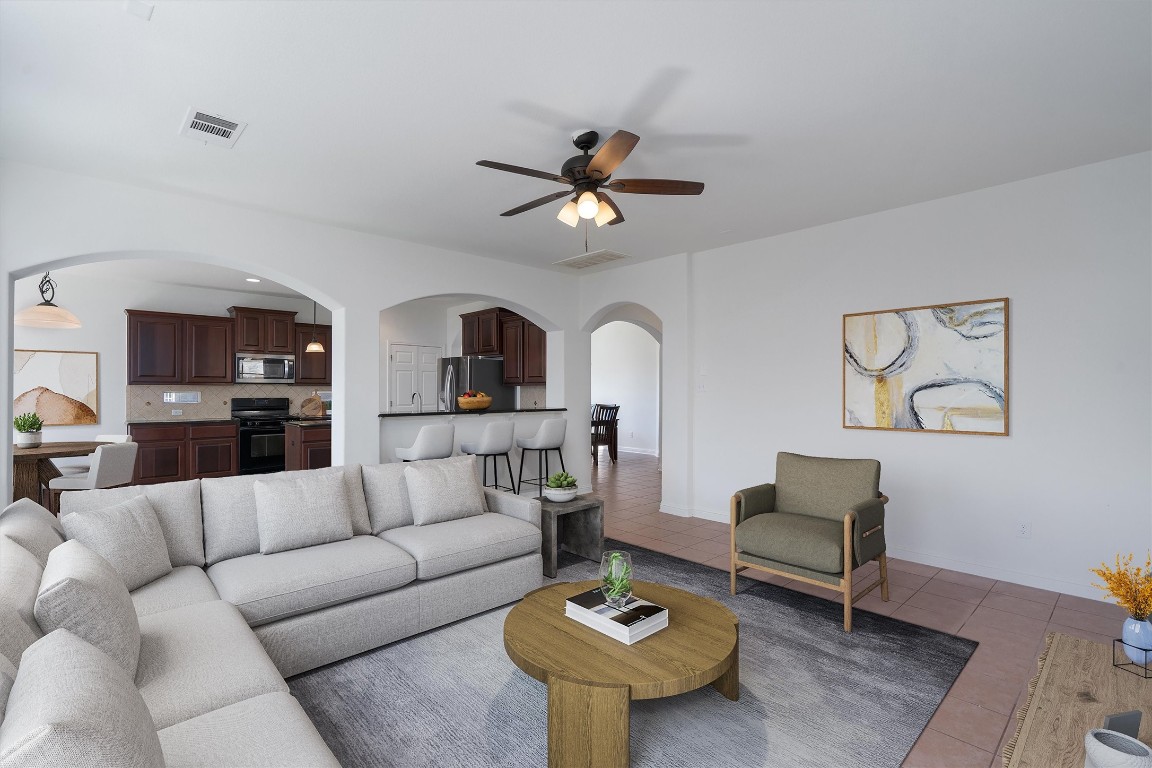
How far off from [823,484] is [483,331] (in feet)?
19.3

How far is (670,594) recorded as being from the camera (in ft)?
8.65

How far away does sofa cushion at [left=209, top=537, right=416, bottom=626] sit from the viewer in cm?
248

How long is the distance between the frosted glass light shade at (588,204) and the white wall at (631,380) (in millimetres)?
7709

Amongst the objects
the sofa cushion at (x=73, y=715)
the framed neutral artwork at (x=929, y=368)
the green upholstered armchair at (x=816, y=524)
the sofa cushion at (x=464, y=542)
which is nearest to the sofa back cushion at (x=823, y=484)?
the green upholstered armchair at (x=816, y=524)

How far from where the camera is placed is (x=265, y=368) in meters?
7.79

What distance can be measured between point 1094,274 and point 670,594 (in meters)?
3.38

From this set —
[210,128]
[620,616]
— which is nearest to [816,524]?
[620,616]

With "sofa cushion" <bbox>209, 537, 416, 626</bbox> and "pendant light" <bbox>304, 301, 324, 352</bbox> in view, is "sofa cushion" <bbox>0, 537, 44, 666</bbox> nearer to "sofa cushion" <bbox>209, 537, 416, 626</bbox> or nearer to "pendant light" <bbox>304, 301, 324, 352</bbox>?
"sofa cushion" <bbox>209, 537, 416, 626</bbox>

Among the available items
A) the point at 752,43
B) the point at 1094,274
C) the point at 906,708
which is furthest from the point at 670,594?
the point at 1094,274

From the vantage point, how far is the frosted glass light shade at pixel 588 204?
3.00 m

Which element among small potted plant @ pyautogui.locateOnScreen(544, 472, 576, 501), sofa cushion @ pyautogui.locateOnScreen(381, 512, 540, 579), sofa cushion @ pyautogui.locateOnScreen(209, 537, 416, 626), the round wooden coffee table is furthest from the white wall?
the round wooden coffee table

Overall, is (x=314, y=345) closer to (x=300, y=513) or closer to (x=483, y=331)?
(x=483, y=331)

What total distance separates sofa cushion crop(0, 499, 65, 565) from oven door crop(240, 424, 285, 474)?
5189 millimetres

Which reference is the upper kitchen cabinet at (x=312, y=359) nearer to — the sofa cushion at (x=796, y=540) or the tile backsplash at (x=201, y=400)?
the tile backsplash at (x=201, y=400)
